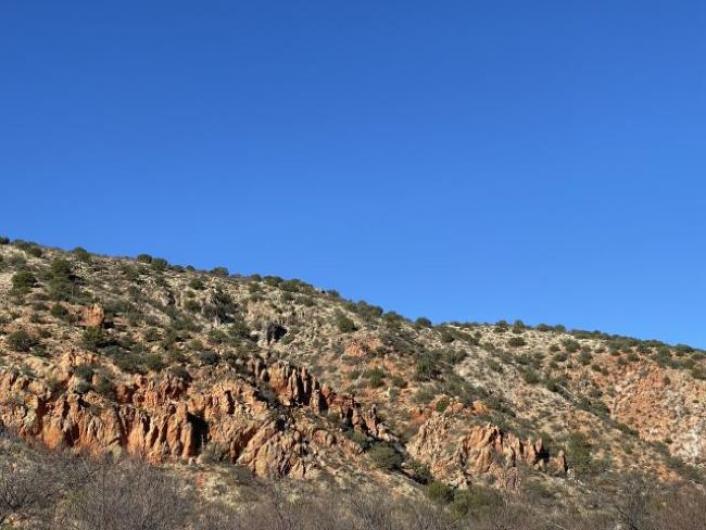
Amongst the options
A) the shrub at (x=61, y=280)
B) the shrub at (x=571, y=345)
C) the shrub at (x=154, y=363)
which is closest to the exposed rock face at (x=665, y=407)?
the shrub at (x=571, y=345)

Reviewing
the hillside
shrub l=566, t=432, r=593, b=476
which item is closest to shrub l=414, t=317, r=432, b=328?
the hillside

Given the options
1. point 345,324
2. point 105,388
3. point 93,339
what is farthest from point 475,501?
point 345,324

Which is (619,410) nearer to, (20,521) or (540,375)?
(540,375)

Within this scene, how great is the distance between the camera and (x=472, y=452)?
48.7m

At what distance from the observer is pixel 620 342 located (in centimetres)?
7444

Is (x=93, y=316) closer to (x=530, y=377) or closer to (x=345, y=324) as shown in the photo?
(x=345, y=324)

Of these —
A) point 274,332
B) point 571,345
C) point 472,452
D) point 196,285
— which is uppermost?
point 571,345

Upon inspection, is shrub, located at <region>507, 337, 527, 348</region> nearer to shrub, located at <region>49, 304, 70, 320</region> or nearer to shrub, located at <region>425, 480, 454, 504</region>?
shrub, located at <region>425, 480, 454, 504</region>

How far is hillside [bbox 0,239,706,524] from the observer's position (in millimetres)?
40594

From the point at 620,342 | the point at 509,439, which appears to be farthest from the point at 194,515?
the point at 620,342

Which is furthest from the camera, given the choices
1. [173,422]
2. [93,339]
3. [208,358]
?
[208,358]

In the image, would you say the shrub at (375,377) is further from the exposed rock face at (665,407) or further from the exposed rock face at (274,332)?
the exposed rock face at (665,407)

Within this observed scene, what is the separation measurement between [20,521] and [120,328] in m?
22.8

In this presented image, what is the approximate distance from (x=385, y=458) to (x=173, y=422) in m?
13.4
